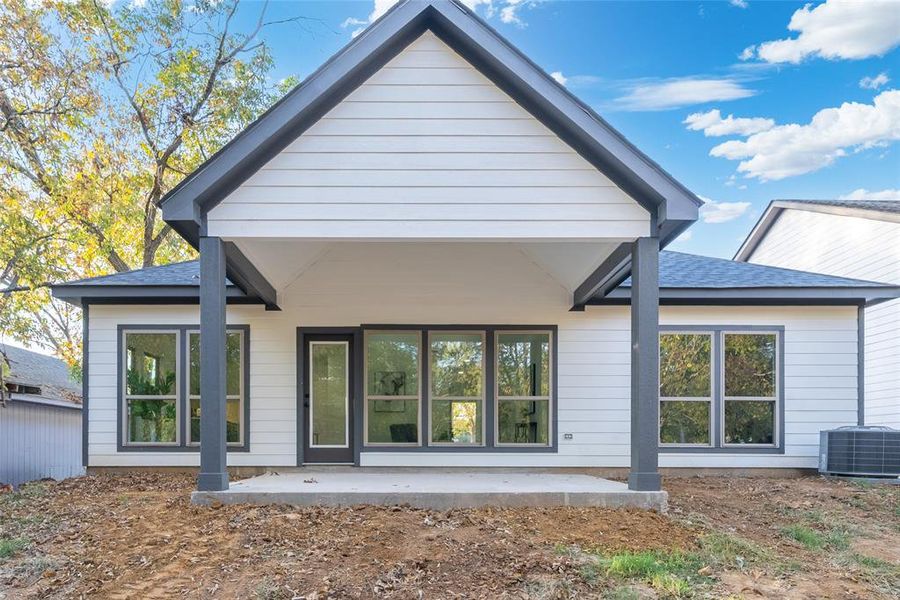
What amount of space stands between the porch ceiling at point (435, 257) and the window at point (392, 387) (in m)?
1.08

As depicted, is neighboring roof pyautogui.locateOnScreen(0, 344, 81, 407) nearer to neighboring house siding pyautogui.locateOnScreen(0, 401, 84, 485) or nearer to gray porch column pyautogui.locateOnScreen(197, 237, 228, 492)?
neighboring house siding pyautogui.locateOnScreen(0, 401, 84, 485)

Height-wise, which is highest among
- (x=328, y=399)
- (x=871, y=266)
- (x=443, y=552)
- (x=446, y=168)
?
(x=446, y=168)

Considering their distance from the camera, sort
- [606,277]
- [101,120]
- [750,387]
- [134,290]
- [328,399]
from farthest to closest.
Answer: [101,120] → [750,387] → [328,399] → [134,290] → [606,277]

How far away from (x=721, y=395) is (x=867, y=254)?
6.04 m

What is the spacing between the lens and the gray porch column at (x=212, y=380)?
531cm

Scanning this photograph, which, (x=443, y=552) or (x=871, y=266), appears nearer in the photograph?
(x=443, y=552)

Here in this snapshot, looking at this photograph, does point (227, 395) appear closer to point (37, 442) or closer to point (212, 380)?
point (212, 380)

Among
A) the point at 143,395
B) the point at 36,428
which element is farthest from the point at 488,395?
the point at 36,428

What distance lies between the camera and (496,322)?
26.3 feet

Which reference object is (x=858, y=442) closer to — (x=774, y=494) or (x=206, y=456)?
(x=774, y=494)

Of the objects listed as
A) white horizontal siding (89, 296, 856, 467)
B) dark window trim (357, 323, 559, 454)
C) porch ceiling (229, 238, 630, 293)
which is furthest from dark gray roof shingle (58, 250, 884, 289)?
dark window trim (357, 323, 559, 454)

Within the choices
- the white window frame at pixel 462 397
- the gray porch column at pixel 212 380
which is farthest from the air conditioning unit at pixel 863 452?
the gray porch column at pixel 212 380

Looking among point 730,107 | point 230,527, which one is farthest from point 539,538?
point 730,107

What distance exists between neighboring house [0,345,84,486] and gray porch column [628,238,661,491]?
9.65 meters
